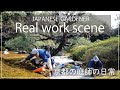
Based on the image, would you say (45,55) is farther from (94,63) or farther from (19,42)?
(94,63)

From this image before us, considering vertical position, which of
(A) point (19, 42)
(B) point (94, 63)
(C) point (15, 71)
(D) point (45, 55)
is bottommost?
(C) point (15, 71)

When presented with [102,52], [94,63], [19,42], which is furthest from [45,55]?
[102,52]

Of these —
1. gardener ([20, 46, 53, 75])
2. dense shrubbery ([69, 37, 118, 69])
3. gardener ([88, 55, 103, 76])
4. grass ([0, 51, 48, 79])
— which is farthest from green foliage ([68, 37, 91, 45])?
grass ([0, 51, 48, 79])

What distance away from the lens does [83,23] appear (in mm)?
10594

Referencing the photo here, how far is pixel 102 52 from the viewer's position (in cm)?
1070

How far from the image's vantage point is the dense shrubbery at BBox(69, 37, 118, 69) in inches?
A: 419

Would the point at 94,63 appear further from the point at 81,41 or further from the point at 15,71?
the point at 15,71

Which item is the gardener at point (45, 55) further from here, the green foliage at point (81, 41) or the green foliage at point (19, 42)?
the green foliage at point (81, 41)

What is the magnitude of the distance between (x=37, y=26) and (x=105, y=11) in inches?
72.5

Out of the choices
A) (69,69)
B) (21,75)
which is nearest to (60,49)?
(69,69)

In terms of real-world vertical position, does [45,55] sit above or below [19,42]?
below

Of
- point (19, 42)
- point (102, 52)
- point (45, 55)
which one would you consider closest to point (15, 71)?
point (19, 42)

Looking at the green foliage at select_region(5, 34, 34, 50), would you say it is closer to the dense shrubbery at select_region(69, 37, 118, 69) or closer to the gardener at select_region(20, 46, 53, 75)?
the gardener at select_region(20, 46, 53, 75)
